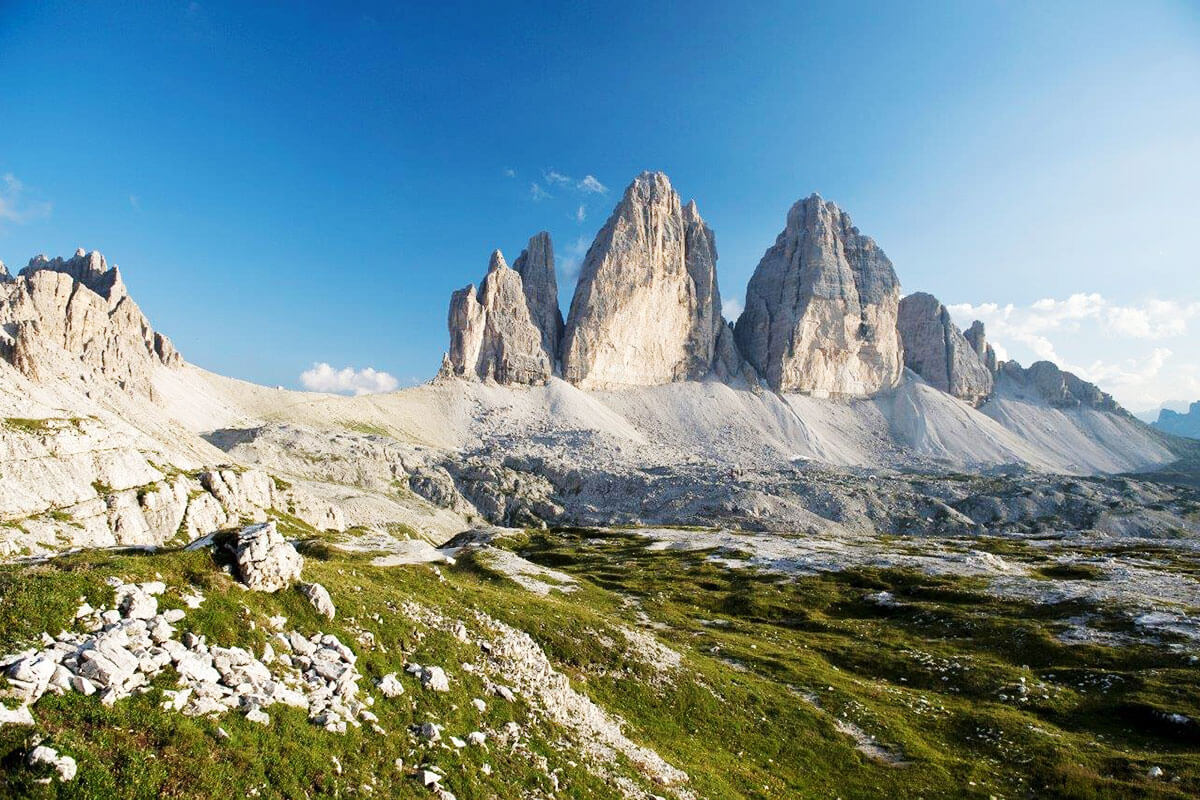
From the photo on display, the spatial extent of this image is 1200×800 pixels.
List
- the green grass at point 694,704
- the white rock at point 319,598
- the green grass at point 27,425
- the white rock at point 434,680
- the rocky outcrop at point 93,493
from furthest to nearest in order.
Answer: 1. the green grass at point 27,425
2. the rocky outcrop at point 93,493
3. the white rock at point 319,598
4. the white rock at point 434,680
5. the green grass at point 694,704

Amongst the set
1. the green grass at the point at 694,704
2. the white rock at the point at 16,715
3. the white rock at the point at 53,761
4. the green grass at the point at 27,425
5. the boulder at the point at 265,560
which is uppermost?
the green grass at the point at 27,425

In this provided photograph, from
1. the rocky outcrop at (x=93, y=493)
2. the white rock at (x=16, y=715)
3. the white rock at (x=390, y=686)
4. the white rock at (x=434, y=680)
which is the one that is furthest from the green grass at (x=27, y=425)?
the white rock at (x=16, y=715)

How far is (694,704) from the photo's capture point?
1286 inches

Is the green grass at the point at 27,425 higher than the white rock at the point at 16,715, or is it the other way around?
the green grass at the point at 27,425

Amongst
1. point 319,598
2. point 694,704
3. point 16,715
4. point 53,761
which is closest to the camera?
point 53,761

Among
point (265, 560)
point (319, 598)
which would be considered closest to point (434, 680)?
point (319, 598)

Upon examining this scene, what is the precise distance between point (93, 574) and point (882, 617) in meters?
70.4

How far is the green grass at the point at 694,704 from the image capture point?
1417 centimetres

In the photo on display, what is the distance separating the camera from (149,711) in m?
14.2

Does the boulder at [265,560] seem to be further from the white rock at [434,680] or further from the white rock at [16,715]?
the white rock at [16,715]

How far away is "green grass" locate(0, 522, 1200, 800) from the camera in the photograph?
1417 centimetres

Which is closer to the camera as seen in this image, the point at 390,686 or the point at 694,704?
the point at 390,686

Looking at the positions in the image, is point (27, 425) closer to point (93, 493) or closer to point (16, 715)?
point (93, 493)

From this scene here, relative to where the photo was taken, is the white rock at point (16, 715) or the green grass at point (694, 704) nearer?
the white rock at point (16, 715)
